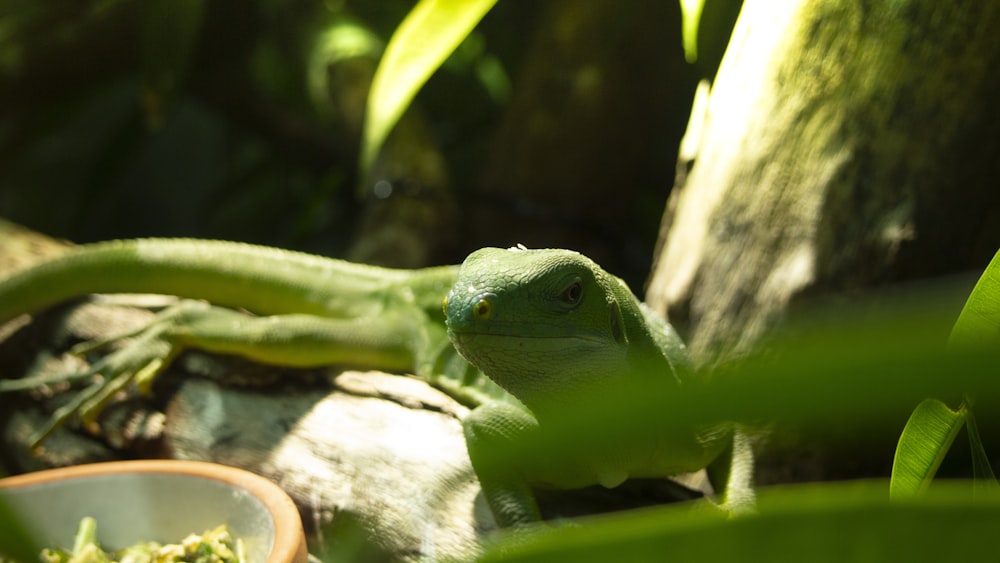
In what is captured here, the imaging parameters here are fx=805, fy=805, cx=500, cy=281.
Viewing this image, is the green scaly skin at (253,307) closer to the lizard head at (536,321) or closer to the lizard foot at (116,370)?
the lizard foot at (116,370)

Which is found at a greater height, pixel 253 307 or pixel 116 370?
pixel 253 307

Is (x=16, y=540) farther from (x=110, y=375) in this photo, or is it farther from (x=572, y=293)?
(x=110, y=375)

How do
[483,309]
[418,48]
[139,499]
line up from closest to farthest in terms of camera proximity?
[483,309] < [139,499] < [418,48]

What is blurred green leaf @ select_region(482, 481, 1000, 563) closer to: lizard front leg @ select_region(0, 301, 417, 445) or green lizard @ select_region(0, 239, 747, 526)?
green lizard @ select_region(0, 239, 747, 526)

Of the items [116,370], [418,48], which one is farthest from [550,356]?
[116,370]

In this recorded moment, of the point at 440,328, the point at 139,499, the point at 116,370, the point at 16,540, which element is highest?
the point at 16,540

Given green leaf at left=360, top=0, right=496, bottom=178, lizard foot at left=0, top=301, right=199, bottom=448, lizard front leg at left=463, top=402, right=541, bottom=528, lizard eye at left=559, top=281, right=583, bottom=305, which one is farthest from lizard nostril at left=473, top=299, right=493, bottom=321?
lizard foot at left=0, top=301, right=199, bottom=448
